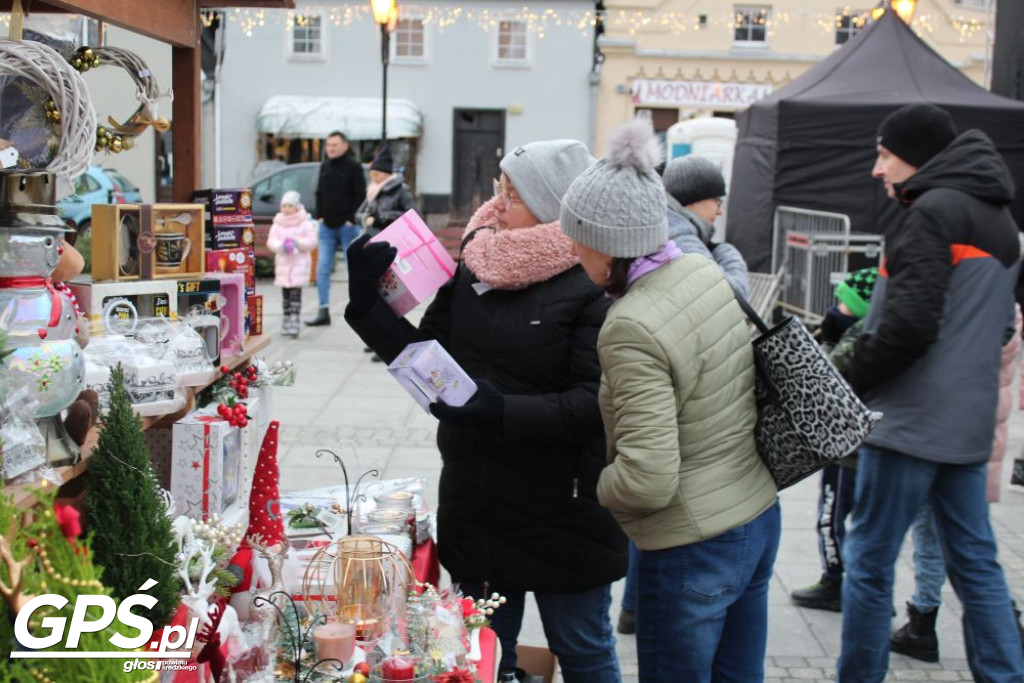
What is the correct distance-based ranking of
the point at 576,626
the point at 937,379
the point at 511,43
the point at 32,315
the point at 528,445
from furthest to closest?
the point at 511,43, the point at 937,379, the point at 576,626, the point at 528,445, the point at 32,315

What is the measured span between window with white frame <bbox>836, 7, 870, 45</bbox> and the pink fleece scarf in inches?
909

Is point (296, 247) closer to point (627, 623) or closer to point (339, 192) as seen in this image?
point (339, 192)

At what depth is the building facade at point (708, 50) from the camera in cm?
2648

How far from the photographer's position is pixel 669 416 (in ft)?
8.28

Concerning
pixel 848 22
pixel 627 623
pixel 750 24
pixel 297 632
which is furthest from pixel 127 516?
pixel 848 22

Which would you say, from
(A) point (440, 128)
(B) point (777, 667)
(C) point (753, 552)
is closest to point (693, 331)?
(C) point (753, 552)

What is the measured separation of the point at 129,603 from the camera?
6.48 feet

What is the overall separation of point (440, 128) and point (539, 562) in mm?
24614

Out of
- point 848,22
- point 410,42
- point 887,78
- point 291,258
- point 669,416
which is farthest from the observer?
point 848,22

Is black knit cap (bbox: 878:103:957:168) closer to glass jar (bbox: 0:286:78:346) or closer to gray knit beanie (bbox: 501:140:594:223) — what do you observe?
gray knit beanie (bbox: 501:140:594:223)

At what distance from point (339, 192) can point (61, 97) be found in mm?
9375

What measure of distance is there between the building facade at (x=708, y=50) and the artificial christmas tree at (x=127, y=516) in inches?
971

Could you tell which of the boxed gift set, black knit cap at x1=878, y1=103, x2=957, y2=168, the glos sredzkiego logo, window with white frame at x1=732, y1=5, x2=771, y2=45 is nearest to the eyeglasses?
the boxed gift set

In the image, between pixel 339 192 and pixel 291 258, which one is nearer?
pixel 291 258
